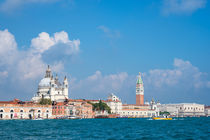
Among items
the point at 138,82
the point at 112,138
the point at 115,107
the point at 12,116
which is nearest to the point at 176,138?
the point at 112,138

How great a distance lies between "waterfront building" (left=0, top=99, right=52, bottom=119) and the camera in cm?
9675

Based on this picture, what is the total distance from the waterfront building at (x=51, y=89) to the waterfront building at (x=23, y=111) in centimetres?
2527

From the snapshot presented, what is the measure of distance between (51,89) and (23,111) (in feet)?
107

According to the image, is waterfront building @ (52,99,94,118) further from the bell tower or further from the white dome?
the bell tower

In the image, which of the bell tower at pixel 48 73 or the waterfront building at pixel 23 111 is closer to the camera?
the waterfront building at pixel 23 111

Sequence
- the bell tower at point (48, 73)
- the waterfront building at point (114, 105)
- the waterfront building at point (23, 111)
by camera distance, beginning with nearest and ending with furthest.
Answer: the waterfront building at point (23, 111) < the bell tower at point (48, 73) < the waterfront building at point (114, 105)

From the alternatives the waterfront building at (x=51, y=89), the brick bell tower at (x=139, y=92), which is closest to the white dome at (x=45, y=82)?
the waterfront building at (x=51, y=89)

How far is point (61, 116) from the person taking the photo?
112 metres

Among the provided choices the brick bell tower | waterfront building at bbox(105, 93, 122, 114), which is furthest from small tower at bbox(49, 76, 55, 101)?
the brick bell tower

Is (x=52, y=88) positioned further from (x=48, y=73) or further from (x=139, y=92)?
(x=139, y=92)

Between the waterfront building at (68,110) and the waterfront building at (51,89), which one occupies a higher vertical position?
the waterfront building at (51,89)

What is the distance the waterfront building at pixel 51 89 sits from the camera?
13425 centimetres

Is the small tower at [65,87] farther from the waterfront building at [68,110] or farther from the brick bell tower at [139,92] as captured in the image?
the brick bell tower at [139,92]

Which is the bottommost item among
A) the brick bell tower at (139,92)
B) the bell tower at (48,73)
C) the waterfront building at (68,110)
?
the waterfront building at (68,110)
